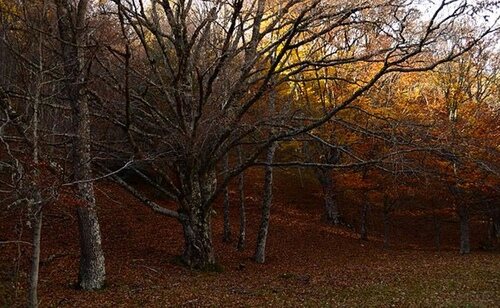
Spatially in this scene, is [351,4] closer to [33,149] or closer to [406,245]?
[33,149]

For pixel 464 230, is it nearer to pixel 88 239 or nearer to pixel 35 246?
pixel 88 239

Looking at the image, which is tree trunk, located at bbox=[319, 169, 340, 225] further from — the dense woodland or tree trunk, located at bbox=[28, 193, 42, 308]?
tree trunk, located at bbox=[28, 193, 42, 308]

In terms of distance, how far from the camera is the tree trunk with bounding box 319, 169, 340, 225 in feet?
84.2

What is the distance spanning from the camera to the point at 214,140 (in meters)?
13.3

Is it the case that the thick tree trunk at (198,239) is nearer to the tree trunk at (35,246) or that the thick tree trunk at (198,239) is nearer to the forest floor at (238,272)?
the forest floor at (238,272)

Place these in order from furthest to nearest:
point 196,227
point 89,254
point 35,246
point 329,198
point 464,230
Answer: point 329,198 → point 464,230 → point 196,227 → point 89,254 → point 35,246

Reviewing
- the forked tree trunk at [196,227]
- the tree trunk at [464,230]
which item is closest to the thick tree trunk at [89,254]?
the forked tree trunk at [196,227]

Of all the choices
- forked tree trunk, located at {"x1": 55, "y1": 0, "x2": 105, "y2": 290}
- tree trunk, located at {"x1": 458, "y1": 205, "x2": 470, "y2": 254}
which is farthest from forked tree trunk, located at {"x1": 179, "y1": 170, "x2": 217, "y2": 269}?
tree trunk, located at {"x1": 458, "y1": 205, "x2": 470, "y2": 254}

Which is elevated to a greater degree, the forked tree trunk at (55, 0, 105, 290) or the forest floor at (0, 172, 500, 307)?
the forked tree trunk at (55, 0, 105, 290)

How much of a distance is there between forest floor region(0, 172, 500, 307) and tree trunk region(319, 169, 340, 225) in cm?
167

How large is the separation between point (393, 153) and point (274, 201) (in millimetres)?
18086

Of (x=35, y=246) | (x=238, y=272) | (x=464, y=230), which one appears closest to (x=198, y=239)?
(x=238, y=272)

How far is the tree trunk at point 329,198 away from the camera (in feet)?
84.2

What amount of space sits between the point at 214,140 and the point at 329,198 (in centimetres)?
1421
